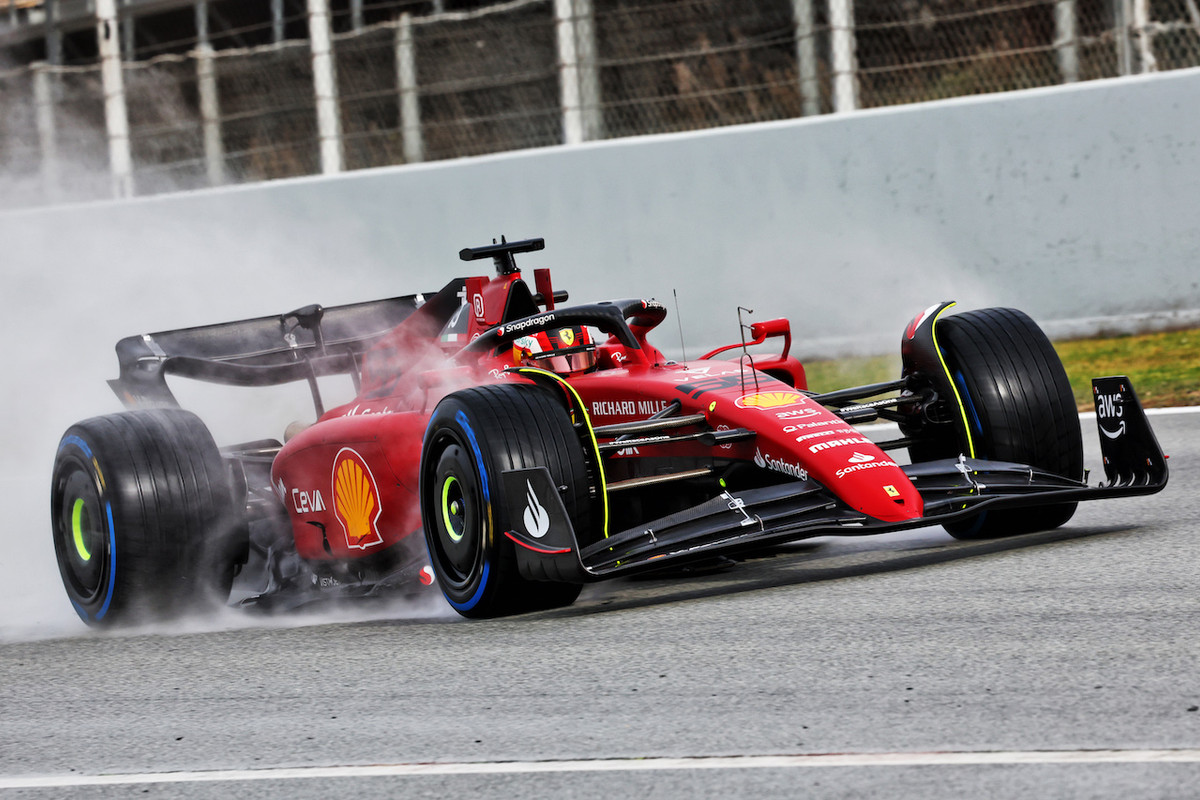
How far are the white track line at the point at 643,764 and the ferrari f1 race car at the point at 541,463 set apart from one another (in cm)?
144

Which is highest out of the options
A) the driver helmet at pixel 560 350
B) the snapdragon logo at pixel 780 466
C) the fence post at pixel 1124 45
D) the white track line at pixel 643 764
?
the fence post at pixel 1124 45

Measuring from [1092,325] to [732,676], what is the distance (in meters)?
7.65

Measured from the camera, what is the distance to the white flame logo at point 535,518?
17.0ft

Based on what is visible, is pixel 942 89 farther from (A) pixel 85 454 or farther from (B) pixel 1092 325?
(A) pixel 85 454

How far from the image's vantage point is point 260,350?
777 centimetres

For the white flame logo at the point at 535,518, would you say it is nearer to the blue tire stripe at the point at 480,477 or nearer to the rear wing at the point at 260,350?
the blue tire stripe at the point at 480,477

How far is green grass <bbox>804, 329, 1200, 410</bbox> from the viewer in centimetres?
1005

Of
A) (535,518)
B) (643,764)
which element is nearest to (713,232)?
(535,518)

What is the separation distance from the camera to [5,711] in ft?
16.0

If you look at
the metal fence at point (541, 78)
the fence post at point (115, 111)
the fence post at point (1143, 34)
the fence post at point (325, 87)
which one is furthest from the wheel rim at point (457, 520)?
the fence post at point (115, 111)

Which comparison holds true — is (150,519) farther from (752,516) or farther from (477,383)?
(752,516)

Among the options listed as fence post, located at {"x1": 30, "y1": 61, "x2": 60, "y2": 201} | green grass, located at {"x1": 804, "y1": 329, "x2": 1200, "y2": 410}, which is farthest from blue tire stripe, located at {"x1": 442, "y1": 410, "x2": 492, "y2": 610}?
fence post, located at {"x1": 30, "y1": 61, "x2": 60, "y2": 201}

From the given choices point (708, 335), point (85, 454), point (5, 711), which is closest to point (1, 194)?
point (708, 335)

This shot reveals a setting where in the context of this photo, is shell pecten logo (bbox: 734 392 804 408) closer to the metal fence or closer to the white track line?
the white track line
